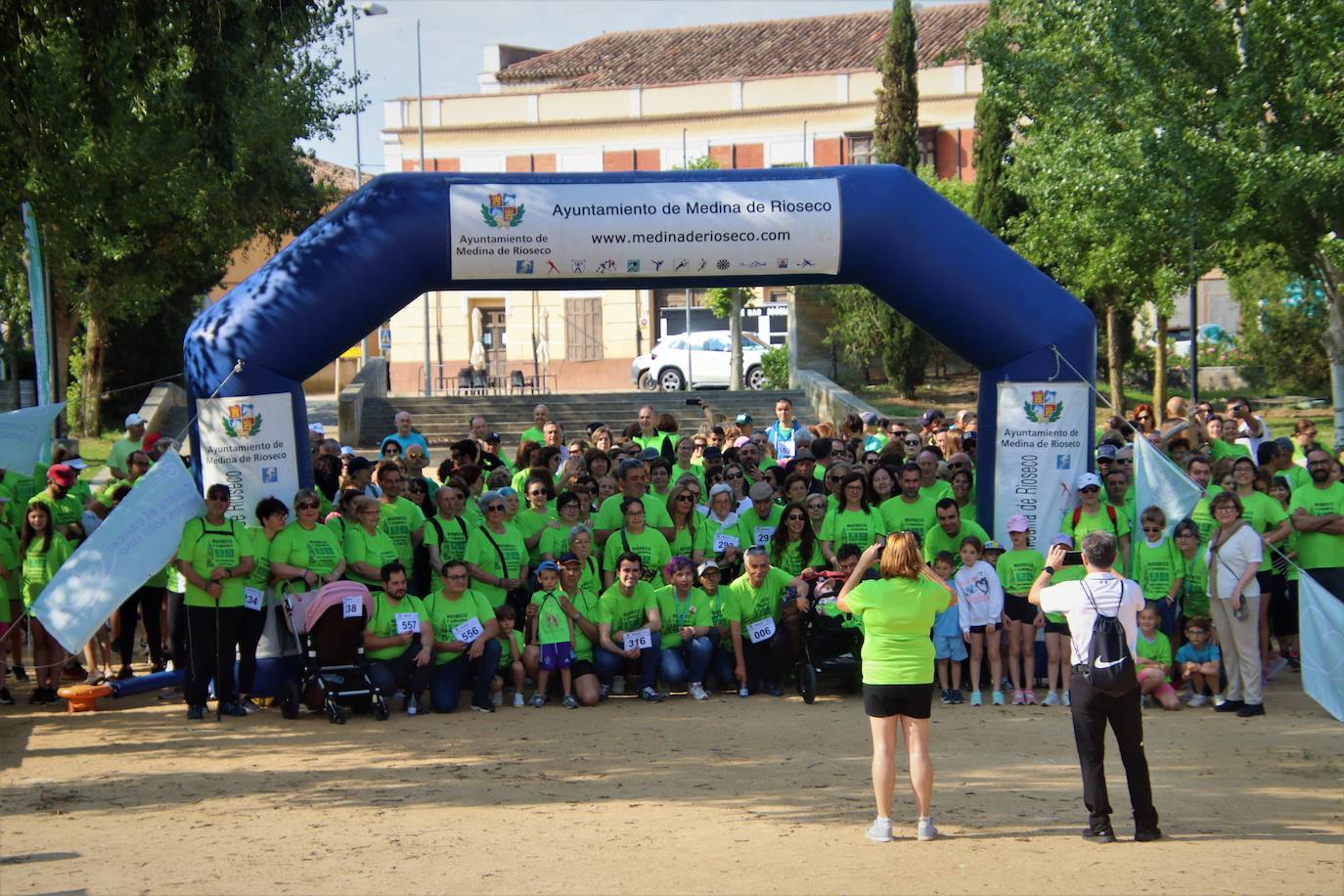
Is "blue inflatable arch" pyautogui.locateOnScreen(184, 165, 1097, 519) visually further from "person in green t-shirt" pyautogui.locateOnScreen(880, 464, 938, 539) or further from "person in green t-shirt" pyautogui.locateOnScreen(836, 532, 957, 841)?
"person in green t-shirt" pyautogui.locateOnScreen(836, 532, 957, 841)

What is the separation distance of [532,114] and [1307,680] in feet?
119

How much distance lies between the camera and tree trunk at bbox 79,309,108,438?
24.3 meters

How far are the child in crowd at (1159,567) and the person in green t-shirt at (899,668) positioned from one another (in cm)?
383

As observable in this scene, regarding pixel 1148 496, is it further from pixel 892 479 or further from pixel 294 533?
pixel 294 533

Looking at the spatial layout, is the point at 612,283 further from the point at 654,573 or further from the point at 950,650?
the point at 950,650

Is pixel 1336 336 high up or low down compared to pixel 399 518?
up

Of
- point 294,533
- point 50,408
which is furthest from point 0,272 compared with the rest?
point 294,533

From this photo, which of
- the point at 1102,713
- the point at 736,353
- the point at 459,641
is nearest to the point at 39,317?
the point at 459,641

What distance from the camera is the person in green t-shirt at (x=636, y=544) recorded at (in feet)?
38.8

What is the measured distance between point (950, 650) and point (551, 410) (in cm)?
1601

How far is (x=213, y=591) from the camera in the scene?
35.2ft

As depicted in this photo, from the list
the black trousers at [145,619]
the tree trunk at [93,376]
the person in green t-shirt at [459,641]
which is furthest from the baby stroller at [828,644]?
the tree trunk at [93,376]

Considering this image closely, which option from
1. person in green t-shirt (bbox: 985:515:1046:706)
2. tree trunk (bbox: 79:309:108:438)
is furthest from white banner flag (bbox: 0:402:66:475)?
tree trunk (bbox: 79:309:108:438)

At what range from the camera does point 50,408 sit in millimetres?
11969
